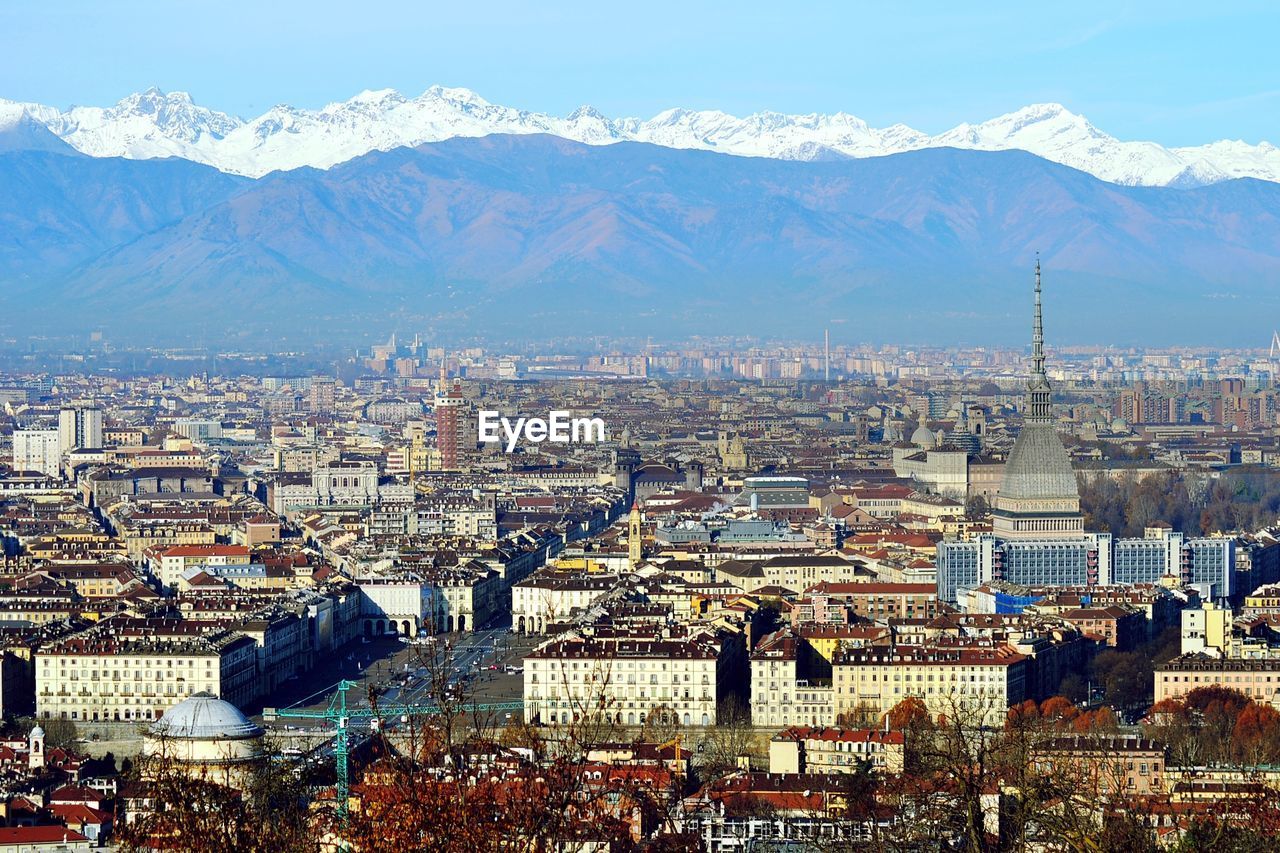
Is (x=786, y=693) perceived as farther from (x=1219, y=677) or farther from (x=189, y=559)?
(x=189, y=559)

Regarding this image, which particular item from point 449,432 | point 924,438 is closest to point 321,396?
point 449,432

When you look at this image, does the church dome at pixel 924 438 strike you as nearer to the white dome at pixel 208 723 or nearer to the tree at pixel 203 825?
the white dome at pixel 208 723

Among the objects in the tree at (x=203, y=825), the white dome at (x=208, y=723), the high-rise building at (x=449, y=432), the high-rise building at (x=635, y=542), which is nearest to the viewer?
the tree at (x=203, y=825)

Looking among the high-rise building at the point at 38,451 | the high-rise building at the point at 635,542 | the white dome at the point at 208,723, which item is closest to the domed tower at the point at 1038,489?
the high-rise building at the point at 635,542

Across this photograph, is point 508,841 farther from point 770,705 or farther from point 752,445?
point 752,445

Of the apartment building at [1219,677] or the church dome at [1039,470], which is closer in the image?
the apartment building at [1219,677]

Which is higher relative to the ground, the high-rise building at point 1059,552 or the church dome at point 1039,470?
the church dome at point 1039,470

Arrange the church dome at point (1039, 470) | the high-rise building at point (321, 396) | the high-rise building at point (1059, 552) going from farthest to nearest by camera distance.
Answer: the high-rise building at point (321, 396) → the church dome at point (1039, 470) → the high-rise building at point (1059, 552)
